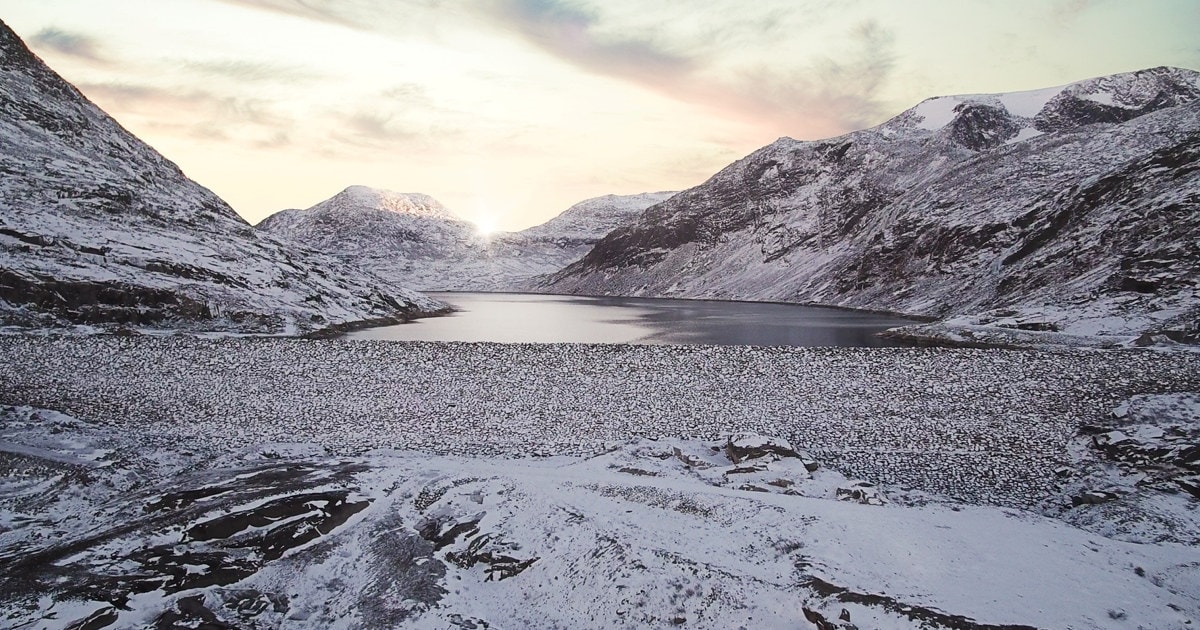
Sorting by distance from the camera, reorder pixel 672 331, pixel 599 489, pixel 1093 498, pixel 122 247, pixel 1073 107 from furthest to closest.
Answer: pixel 1073 107
pixel 672 331
pixel 122 247
pixel 599 489
pixel 1093 498

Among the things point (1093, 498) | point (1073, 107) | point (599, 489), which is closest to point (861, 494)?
point (1093, 498)

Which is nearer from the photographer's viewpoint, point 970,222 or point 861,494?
point 861,494

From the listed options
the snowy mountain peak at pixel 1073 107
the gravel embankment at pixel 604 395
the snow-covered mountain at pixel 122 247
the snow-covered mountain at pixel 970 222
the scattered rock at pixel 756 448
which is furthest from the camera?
the snowy mountain peak at pixel 1073 107

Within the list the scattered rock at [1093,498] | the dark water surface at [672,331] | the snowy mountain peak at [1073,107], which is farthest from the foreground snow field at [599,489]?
the snowy mountain peak at [1073,107]

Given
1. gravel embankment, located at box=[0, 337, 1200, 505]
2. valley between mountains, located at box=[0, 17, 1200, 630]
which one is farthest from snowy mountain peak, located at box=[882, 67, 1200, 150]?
gravel embankment, located at box=[0, 337, 1200, 505]

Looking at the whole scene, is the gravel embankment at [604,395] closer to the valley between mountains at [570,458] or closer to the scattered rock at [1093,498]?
the valley between mountains at [570,458]

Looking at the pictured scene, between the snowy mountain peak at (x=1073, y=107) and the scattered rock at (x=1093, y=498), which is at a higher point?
the snowy mountain peak at (x=1073, y=107)

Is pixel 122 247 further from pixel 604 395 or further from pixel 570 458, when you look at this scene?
pixel 570 458

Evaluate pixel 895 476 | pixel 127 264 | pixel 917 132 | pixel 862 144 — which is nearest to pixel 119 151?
pixel 127 264
